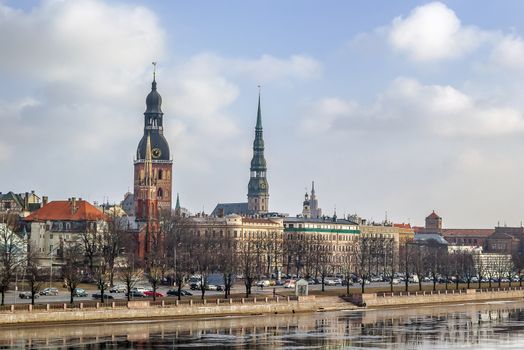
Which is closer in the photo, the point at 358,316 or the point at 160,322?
the point at 160,322

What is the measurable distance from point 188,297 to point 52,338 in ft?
141

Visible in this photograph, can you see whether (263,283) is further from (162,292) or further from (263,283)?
(162,292)

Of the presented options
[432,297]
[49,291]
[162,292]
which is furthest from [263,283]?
[49,291]

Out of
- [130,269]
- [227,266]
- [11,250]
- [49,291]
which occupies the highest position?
[11,250]

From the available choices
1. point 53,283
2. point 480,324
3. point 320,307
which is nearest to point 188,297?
point 320,307

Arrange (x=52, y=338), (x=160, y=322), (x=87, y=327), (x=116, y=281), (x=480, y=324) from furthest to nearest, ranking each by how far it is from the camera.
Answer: (x=116, y=281) → (x=480, y=324) → (x=160, y=322) → (x=87, y=327) → (x=52, y=338)

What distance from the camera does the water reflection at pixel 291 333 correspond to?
96.8 m

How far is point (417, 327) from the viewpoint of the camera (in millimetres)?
119188

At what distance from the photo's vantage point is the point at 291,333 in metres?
108

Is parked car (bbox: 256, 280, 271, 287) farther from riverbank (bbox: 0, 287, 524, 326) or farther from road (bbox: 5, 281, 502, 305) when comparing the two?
riverbank (bbox: 0, 287, 524, 326)

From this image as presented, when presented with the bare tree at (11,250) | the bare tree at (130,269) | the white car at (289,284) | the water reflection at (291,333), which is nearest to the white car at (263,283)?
the white car at (289,284)

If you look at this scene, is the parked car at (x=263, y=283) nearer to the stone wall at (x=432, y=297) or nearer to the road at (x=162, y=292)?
the road at (x=162, y=292)

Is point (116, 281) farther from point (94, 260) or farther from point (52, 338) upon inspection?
point (52, 338)

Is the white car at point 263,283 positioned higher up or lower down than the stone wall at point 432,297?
higher up
